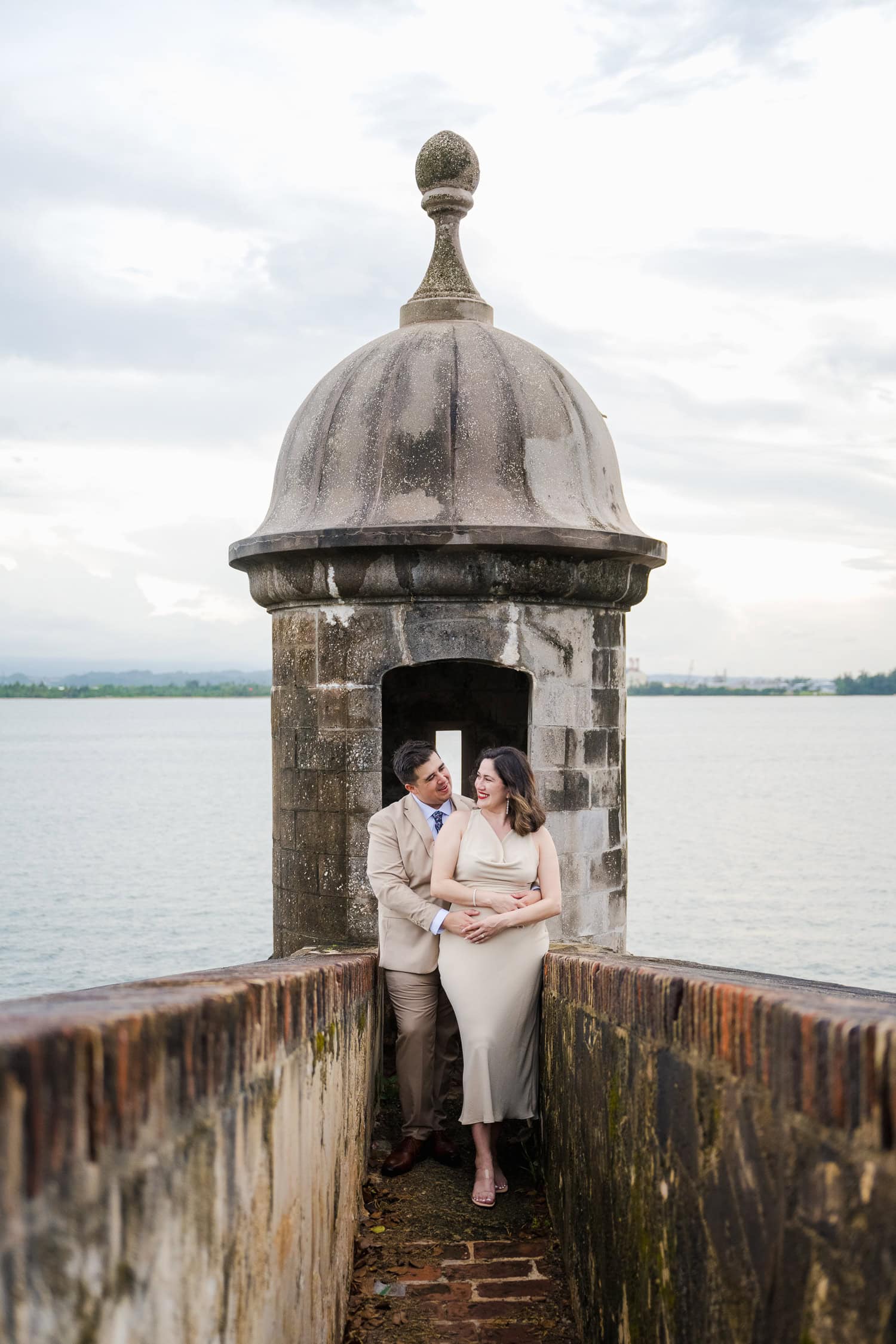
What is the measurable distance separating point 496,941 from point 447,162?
441 centimetres

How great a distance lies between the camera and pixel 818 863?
32.7 metres

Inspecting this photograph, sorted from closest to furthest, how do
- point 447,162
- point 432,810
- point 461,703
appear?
point 432,810, point 447,162, point 461,703

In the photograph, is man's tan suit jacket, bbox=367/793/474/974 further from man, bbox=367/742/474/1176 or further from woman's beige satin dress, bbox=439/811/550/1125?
woman's beige satin dress, bbox=439/811/550/1125

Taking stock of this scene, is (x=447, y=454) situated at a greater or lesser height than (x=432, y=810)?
greater

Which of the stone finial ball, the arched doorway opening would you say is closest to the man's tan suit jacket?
the stone finial ball

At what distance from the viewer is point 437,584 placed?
5.59 meters

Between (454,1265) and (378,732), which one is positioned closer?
(454,1265)

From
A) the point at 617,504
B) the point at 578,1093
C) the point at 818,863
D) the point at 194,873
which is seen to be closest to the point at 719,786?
the point at 818,863

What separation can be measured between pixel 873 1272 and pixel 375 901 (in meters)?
4.52

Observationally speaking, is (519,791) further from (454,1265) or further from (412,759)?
(454,1265)

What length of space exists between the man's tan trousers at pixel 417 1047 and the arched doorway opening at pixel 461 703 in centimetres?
445

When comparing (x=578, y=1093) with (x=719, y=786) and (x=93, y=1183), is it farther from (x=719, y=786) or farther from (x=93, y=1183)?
(x=719, y=786)

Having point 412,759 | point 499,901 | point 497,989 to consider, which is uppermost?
point 412,759

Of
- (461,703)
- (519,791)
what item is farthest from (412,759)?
(461,703)
